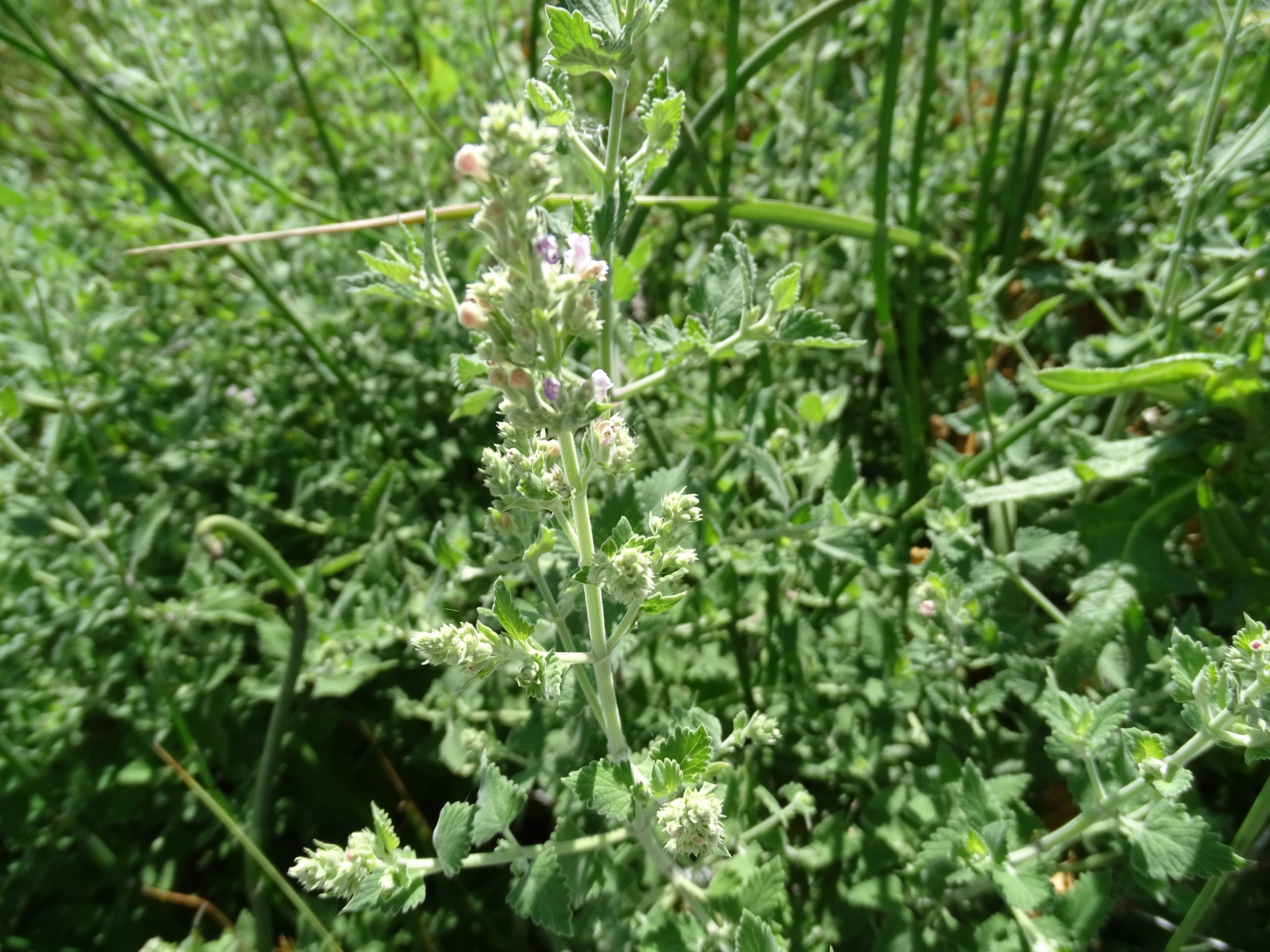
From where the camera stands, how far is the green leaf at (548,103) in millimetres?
1098

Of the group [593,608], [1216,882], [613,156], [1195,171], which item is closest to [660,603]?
[593,608]

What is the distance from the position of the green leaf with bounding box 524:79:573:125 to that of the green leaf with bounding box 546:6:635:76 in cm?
4

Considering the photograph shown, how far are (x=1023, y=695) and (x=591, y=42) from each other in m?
1.51

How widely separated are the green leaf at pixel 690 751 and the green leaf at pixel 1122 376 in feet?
3.69

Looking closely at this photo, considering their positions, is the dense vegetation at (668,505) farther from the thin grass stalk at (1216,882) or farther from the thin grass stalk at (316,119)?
the thin grass stalk at (316,119)

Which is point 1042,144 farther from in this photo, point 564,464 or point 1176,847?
point 564,464

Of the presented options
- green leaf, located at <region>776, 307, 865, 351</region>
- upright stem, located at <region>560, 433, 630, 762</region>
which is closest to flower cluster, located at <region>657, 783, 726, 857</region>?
upright stem, located at <region>560, 433, 630, 762</region>

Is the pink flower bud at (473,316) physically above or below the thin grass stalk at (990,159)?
below

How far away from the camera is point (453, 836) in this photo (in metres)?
1.20

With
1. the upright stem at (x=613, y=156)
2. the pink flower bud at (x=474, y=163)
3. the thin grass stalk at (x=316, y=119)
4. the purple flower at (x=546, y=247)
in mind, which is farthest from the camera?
the thin grass stalk at (x=316, y=119)

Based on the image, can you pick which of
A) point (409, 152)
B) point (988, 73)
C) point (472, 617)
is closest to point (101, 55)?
point (409, 152)

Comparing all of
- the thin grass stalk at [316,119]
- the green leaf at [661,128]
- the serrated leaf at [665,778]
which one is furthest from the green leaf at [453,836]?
the thin grass stalk at [316,119]

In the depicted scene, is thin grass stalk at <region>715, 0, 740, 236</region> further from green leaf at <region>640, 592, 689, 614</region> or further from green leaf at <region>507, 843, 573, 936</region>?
green leaf at <region>507, 843, 573, 936</region>

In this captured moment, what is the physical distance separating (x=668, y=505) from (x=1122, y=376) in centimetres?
118
